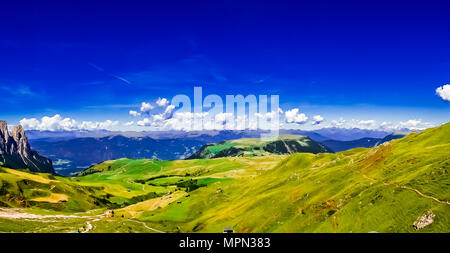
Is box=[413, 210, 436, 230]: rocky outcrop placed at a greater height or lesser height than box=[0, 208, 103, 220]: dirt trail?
greater

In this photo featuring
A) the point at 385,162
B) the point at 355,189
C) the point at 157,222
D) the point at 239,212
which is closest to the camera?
the point at 355,189

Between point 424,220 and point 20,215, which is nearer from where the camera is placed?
point 424,220

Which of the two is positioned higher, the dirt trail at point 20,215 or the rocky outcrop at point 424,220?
the rocky outcrop at point 424,220

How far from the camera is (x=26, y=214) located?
185 meters

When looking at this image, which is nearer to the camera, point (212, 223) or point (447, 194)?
point (447, 194)

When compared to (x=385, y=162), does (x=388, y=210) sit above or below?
below

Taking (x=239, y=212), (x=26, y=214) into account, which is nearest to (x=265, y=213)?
(x=239, y=212)

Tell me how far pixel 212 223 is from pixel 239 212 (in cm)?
1355

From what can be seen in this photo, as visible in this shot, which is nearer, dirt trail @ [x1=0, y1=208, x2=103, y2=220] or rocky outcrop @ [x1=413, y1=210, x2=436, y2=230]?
rocky outcrop @ [x1=413, y1=210, x2=436, y2=230]

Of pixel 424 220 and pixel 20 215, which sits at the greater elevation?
pixel 424 220

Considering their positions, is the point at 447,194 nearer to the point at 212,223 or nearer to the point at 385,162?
the point at 385,162

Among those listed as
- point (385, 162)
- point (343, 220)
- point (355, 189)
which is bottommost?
point (343, 220)

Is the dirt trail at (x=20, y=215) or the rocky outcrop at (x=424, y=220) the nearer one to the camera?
the rocky outcrop at (x=424, y=220)
